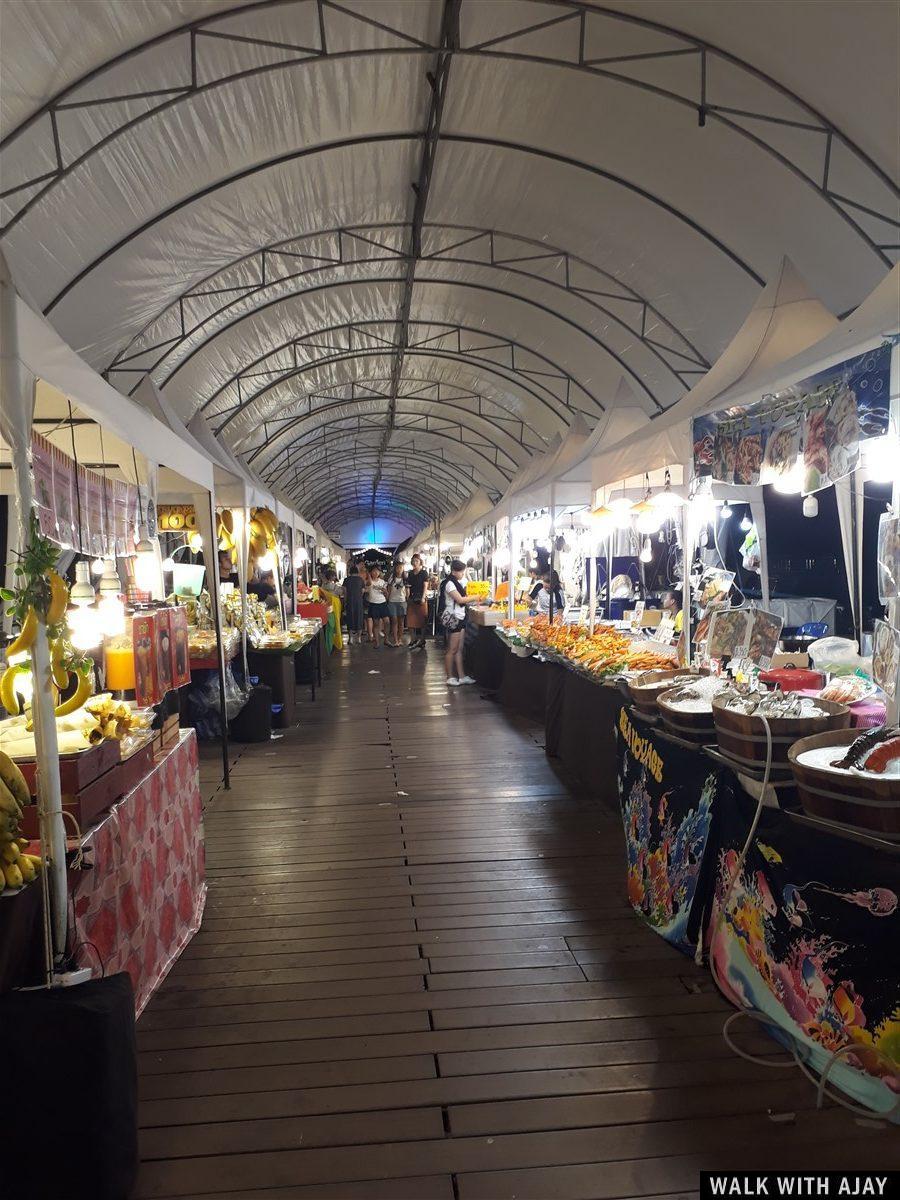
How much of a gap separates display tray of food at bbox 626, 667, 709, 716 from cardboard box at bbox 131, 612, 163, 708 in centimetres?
264

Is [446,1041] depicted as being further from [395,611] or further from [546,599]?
[395,611]

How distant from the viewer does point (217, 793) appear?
20.8ft

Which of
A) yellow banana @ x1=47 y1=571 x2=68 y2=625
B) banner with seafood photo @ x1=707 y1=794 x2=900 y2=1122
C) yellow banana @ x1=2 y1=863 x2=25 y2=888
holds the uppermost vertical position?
yellow banana @ x1=47 y1=571 x2=68 y2=625

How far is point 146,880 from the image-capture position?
10.7 ft

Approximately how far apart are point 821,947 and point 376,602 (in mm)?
16955

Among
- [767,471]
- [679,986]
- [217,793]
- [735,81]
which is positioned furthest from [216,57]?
[679,986]

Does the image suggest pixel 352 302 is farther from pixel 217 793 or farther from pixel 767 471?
pixel 767 471

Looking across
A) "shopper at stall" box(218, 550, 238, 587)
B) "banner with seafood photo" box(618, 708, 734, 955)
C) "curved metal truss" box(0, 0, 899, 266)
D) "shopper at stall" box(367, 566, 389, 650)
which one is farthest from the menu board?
"shopper at stall" box(367, 566, 389, 650)

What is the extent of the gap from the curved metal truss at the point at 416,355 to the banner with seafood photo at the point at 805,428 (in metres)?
8.64

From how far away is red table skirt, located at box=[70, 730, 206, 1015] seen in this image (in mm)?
2744

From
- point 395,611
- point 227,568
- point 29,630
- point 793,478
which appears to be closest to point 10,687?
point 29,630

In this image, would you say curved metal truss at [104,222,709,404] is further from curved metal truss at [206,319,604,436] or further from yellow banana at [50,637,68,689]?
yellow banana at [50,637,68,689]

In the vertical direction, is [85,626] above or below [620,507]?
below

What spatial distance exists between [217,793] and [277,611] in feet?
19.4
